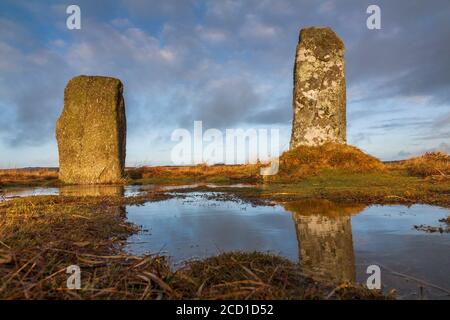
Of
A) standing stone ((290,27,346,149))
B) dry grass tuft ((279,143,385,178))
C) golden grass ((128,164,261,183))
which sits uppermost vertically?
standing stone ((290,27,346,149))

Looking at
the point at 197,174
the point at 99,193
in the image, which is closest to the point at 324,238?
the point at 99,193

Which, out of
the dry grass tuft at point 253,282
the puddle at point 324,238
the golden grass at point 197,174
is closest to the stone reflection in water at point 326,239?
the puddle at point 324,238

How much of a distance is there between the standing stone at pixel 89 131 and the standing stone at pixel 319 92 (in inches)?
299

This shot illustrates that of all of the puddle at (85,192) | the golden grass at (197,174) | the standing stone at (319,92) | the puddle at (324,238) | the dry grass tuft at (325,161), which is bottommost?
the puddle at (324,238)

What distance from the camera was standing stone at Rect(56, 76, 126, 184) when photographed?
16578 mm

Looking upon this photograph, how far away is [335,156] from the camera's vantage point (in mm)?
14023

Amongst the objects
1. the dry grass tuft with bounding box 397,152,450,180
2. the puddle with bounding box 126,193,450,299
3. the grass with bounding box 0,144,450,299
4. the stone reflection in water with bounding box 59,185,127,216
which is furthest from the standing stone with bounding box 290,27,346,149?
the grass with bounding box 0,144,450,299

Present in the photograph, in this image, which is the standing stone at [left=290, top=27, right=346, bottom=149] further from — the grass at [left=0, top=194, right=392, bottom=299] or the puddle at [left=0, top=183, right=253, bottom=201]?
the grass at [left=0, top=194, right=392, bottom=299]

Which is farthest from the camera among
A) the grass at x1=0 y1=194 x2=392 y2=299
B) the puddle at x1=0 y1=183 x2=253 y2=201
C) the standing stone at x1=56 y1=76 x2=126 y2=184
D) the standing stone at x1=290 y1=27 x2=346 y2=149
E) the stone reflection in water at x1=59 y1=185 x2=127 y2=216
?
the standing stone at x1=56 y1=76 x2=126 y2=184

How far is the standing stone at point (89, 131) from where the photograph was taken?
54.4 feet

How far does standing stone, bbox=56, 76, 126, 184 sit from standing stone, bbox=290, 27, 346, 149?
7.59 metres

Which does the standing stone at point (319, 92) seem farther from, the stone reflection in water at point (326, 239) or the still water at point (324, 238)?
the stone reflection in water at point (326, 239)
